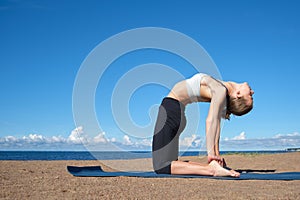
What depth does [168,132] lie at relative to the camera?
15.8ft

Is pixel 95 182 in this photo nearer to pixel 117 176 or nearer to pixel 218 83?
pixel 117 176

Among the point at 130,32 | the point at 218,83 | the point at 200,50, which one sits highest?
the point at 130,32

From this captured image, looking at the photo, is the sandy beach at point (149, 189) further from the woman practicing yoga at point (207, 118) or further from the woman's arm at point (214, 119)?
the woman's arm at point (214, 119)

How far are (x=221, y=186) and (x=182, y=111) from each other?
117 cm

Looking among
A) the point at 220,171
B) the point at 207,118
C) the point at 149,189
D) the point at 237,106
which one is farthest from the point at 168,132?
the point at 149,189

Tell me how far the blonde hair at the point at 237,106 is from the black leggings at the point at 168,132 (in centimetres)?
57

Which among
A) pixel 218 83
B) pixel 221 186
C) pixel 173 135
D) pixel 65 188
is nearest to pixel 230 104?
pixel 218 83

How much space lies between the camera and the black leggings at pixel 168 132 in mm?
4812

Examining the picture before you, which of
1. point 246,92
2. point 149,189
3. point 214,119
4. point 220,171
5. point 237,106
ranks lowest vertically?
point 149,189

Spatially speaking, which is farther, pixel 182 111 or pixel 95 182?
pixel 182 111

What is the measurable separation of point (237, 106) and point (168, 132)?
90 centimetres

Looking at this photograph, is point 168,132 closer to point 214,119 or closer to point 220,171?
point 214,119

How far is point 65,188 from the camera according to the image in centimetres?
390

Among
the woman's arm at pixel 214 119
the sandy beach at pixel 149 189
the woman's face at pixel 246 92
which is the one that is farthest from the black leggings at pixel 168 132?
the woman's face at pixel 246 92
